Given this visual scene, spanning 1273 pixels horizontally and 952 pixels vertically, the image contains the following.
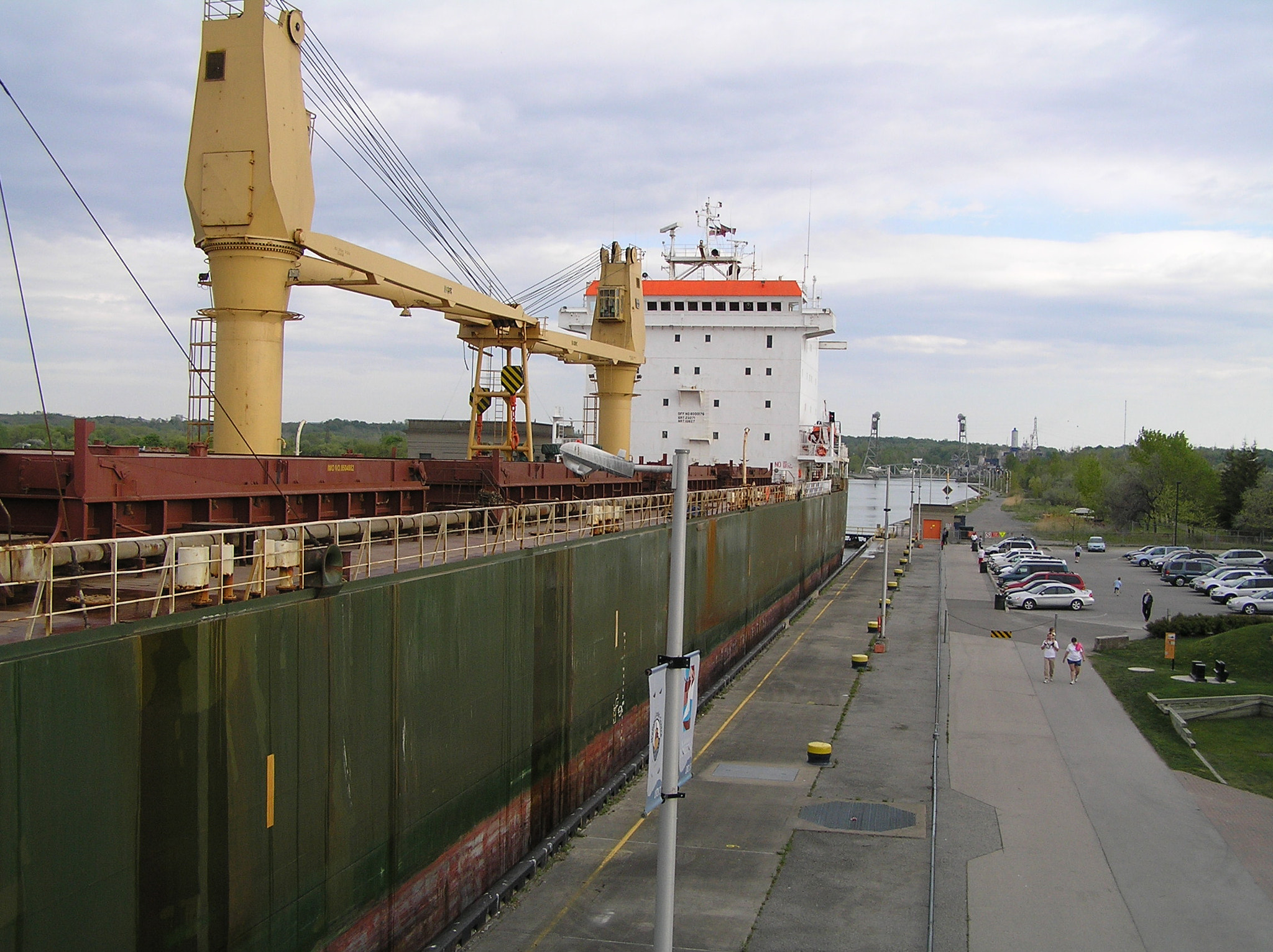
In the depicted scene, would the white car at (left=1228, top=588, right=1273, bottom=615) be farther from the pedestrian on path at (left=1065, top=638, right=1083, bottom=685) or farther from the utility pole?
the utility pole

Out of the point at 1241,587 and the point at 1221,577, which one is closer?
the point at 1241,587

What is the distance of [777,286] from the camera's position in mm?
45719

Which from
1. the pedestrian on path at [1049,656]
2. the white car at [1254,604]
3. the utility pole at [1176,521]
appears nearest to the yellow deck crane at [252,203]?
the pedestrian on path at [1049,656]

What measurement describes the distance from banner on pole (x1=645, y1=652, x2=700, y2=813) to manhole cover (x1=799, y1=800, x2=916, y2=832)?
7253 millimetres

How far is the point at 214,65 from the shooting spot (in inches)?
577

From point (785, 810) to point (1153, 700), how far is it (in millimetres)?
13729

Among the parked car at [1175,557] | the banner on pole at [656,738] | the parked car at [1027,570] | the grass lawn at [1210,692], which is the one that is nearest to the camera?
the banner on pole at [656,738]

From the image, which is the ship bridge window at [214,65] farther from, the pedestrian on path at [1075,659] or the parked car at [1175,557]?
the parked car at [1175,557]

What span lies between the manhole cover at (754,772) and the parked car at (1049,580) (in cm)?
2928

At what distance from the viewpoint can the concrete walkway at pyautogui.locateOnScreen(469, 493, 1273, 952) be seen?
12.2 metres

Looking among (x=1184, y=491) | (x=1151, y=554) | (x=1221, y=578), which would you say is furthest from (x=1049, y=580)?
(x=1184, y=491)

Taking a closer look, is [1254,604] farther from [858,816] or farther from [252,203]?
[252,203]

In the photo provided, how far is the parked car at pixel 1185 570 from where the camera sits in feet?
172

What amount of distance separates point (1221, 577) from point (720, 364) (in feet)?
87.3
